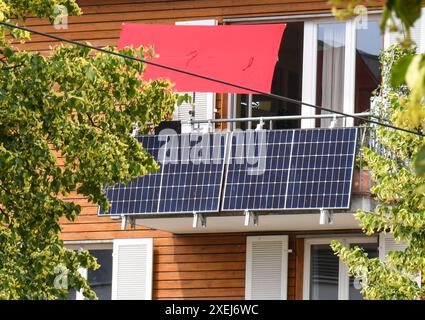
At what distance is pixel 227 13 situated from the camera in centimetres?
2019

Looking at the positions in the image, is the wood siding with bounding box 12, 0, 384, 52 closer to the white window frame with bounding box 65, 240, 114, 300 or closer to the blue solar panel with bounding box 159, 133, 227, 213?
the blue solar panel with bounding box 159, 133, 227, 213

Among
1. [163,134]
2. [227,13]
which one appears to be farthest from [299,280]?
[227,13]

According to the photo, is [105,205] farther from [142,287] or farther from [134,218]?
[142,287]

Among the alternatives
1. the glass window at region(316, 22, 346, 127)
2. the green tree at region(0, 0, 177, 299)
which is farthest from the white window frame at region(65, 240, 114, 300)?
the green tree at region(0, 0, 177, 299)

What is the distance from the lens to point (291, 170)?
17.6 m

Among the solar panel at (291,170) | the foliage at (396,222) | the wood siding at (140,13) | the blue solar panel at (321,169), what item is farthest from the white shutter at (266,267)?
the foliage at (396,222)

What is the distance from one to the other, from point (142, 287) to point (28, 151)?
7762 mm

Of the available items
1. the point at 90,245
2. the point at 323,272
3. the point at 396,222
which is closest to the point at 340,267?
the point at 323,272

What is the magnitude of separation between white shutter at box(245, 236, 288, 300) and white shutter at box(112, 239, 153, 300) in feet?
5.04

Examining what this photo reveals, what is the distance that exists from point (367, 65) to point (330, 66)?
1.79ft

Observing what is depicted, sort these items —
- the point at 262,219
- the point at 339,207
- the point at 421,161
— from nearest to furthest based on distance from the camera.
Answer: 1. the point at 421,161
2. the point at 339,207
3. the point at 262,219

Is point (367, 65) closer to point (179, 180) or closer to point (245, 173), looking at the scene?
point (245, 173)

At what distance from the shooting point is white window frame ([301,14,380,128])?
19.0m
